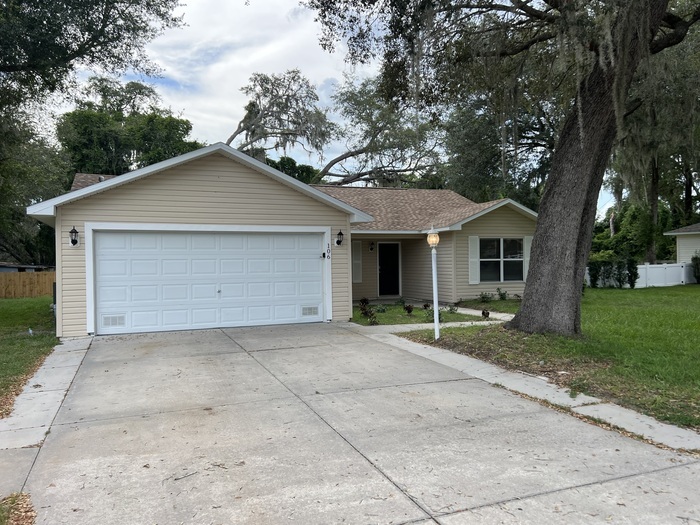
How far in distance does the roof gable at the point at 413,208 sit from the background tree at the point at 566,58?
250 inches

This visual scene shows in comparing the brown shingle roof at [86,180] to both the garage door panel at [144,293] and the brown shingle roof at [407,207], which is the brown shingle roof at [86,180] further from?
the brown shingle roof at [407,207]

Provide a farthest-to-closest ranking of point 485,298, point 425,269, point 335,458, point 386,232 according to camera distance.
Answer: point 425,269
point 386,232
point 485,298
point 335,458

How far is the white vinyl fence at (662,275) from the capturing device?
69.9 ft

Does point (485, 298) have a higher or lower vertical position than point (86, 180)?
lower

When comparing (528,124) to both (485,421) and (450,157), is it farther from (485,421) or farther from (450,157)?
(485,421)

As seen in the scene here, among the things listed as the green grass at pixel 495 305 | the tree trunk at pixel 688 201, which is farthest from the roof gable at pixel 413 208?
the tree trunk at pixel 688 201

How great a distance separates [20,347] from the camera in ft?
28.6

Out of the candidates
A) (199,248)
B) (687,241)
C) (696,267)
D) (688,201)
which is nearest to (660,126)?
(696,267)

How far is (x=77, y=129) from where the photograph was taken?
27906 millimetres

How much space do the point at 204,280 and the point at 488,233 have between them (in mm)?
9280

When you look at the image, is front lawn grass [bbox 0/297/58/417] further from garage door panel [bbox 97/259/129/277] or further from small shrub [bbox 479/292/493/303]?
small shrub [bbox 479/292/493/303]

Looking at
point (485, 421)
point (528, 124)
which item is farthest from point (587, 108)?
point (528, 124)

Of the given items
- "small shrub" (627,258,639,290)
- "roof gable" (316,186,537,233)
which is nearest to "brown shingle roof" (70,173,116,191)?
"roof gable" (316,186,537,233)

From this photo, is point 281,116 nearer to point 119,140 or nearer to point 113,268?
point 119,140
